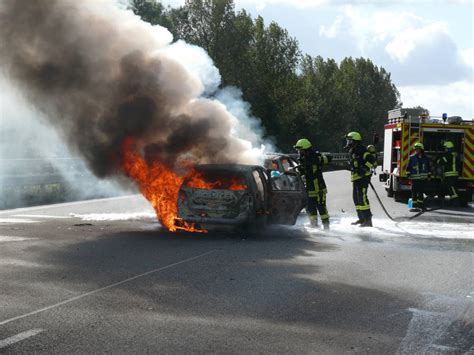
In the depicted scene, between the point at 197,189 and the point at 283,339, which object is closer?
the point at 283,339

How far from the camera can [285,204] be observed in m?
13.0

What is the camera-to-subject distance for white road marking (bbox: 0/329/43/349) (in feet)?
17.7

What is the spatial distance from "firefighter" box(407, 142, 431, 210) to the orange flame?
7.95 m

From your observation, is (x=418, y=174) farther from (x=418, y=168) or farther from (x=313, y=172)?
(x=313, y=172)

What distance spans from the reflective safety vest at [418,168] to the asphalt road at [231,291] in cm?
528

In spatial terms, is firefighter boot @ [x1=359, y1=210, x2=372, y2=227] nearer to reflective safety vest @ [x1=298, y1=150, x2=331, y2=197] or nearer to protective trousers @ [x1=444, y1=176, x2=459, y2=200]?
reflective safety vest @ [x1=298, y1=150, x2=331, y2=197]

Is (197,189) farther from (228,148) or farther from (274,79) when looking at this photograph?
(274,79)

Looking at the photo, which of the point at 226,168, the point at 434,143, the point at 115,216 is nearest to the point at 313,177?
the point at 226,168

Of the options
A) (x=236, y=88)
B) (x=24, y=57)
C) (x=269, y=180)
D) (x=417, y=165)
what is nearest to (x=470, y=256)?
(x=269, y=180)

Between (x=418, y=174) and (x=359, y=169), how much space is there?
172 inches

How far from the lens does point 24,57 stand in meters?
15.5

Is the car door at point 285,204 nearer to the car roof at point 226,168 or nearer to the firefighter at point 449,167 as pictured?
the car roof at point 226,168

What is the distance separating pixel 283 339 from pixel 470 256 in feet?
19.1

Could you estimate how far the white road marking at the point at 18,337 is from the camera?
539 centimetres
